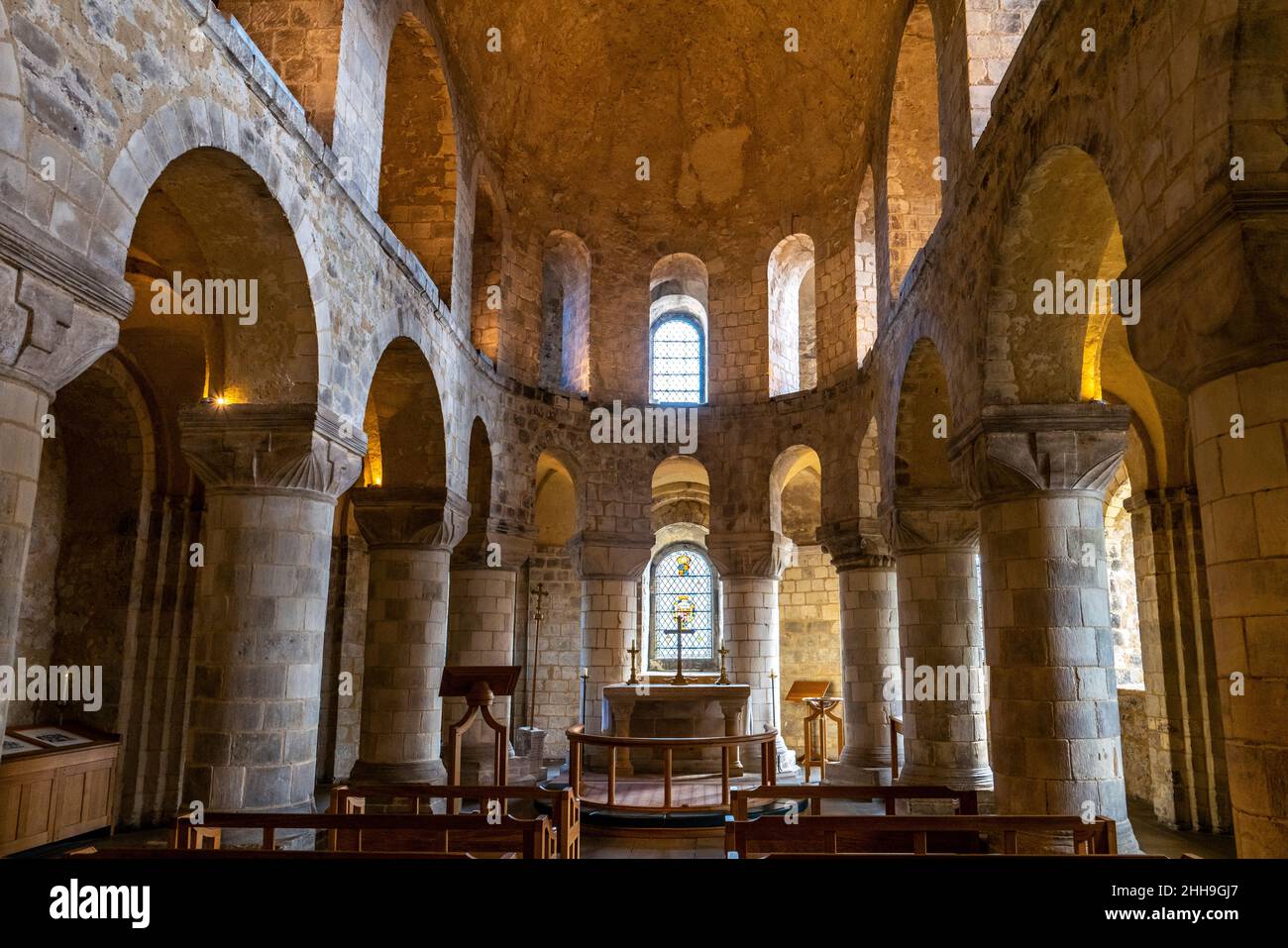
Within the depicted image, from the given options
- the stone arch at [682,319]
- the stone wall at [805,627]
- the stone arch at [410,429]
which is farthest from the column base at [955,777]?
the stone wall at [805,627]

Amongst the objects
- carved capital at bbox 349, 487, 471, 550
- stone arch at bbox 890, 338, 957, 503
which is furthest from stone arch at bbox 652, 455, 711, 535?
carved capital at bbox 349, 487, 471, 550

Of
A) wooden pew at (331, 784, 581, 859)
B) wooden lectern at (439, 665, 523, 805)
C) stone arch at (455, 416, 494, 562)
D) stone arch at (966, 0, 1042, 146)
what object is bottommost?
wooden pew at (331, 784, 581, 859)

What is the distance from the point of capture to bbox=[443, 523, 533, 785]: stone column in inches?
514

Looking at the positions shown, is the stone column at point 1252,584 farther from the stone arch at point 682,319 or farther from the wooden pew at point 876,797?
the stone arch at point 682,319

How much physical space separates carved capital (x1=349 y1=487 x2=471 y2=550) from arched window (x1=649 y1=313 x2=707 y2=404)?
6.67 metres

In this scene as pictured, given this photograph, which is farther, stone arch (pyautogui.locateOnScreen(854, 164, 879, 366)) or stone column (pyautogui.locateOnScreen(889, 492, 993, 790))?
stone arch (pyautogui.locateOnScreen(854, 164, 879, 366))

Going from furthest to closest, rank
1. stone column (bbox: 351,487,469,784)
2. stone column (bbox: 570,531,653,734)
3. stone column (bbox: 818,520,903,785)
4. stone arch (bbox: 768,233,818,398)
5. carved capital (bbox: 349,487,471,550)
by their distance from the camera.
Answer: stone arch (bbox: 768,233,818,398)
stone column (bbox: 570,531,653,734)
stone column (bbox: 818,520,903,785)
carved capital (bbox: 349,487,471,550)
stone column (bbox: 351,487,469,784)

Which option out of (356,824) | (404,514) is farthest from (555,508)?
(356,824)

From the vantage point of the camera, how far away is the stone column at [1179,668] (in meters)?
10.5

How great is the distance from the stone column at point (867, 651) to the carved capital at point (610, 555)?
10.3 ft

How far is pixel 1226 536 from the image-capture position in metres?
3.99

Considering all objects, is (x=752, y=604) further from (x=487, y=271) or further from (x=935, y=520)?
(x=487, y=271)

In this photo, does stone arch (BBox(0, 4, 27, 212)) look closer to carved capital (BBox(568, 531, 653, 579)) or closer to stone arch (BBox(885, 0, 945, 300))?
stone arch (BBox(885, 0, 945, 300))

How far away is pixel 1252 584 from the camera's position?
3857mm
